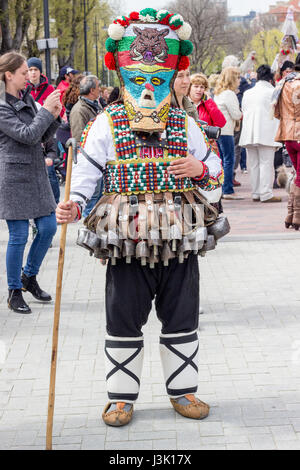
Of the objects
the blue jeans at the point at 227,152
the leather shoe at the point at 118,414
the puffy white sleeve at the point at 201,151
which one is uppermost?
the puffy white sleeve at the point at 201,151

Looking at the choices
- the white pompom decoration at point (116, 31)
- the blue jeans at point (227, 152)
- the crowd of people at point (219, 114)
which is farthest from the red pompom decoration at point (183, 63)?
the blue jeans at point (227, 152)

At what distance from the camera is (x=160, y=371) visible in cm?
441

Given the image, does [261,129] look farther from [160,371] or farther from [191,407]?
[191,407]

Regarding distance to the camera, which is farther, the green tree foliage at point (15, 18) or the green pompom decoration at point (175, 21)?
the green tree foliage at point (15, 18)

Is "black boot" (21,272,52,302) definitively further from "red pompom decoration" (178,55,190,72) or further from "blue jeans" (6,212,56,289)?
"red pompom decoration" (178,55,190,72)

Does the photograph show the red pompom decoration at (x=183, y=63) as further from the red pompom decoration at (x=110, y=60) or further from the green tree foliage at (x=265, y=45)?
the green tree foliage at (x=265, y=45)

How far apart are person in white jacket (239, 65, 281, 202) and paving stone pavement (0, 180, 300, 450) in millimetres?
4153

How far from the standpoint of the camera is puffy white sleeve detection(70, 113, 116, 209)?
3586 millimetres

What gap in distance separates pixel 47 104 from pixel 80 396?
2241mm

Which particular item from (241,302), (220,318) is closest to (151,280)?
(220,318)

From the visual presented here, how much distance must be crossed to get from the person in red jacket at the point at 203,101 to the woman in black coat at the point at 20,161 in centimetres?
241

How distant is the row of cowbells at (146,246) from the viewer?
11.4ft

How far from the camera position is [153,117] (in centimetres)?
354

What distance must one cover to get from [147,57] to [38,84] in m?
5.99
